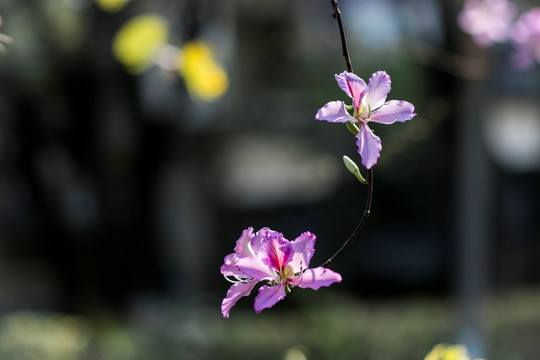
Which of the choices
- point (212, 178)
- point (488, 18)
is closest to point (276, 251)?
point (488, 18)

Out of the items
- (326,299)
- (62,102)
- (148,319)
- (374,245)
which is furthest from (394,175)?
(62,102)

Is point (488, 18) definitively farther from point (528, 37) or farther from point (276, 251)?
point (276, 251)

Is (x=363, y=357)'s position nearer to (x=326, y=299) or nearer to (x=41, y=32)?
(x=326, y=299)

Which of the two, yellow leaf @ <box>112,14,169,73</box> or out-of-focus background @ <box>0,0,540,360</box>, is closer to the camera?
yellow leaf @ <box>112,14,169,73</box>

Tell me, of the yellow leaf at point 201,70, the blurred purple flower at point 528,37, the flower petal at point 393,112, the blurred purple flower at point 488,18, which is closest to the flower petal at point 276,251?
the flower petal at point 393,112

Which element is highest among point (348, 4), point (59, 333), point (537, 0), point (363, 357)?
point (348, 4)

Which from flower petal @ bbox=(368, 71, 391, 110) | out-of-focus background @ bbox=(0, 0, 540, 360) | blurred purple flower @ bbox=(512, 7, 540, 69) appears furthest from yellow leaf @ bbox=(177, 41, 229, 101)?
blurred purple flower @ bbox=(512, 7, 540, 69)

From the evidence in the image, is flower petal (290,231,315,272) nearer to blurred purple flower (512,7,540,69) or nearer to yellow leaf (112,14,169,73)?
yellow leaf (112,14,169,73)

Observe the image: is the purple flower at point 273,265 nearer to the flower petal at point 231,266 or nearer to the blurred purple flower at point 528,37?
the flower petal at point 231,266
